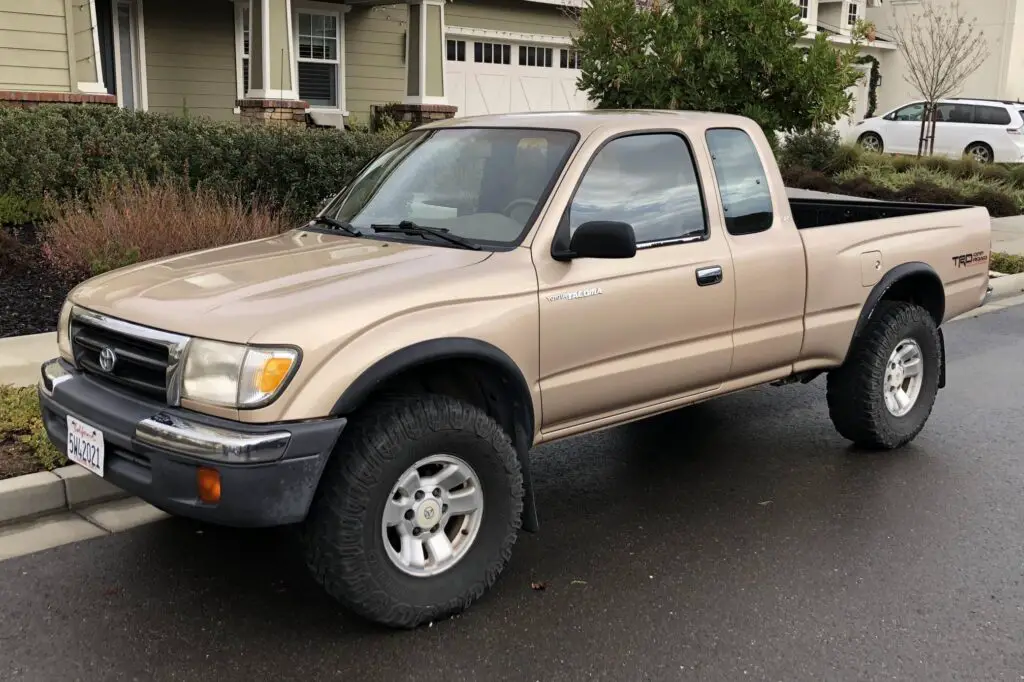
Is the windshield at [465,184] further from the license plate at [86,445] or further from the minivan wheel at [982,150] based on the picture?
the minivan wheel at [982,150]

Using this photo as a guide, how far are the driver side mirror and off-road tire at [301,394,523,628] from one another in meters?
0.80

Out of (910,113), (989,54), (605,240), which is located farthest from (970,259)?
(989,54)

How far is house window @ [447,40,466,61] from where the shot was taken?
20047 millimetres

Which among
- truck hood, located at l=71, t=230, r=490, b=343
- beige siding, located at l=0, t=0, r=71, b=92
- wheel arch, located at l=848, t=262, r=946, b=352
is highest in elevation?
beige siding, located at l=0, t=0, r=71, b=92

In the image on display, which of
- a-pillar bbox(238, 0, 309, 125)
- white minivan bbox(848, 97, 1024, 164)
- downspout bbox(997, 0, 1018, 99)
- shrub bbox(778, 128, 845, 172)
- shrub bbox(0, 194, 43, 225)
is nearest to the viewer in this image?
shrub bbox(0, 194, 43, 225)

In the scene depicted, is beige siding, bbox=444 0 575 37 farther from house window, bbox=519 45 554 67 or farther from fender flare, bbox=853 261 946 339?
fender flare, bbox=853 261 946 339

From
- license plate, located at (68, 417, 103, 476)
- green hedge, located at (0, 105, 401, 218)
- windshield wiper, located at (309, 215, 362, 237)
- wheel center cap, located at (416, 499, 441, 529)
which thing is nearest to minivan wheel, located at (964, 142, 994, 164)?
green hedge, located at (0, 105, 401, 218)

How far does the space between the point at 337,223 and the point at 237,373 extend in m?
1.64

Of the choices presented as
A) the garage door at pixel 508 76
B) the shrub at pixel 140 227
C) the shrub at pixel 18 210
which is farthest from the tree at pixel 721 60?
the garage door at pixel 508 76

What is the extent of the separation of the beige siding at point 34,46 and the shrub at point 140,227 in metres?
3.42

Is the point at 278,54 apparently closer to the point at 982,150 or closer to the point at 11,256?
the point at 11,256

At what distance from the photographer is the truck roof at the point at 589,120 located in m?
4.69

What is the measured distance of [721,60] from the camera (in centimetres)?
1012

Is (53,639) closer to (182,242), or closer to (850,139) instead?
(182,242)
